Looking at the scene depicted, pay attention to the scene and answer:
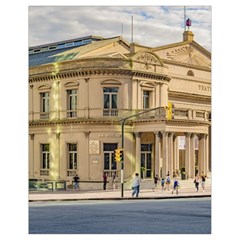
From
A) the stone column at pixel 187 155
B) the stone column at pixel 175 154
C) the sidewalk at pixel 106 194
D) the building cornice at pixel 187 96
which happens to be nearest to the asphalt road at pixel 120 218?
the sidewalk at pixel 106 194

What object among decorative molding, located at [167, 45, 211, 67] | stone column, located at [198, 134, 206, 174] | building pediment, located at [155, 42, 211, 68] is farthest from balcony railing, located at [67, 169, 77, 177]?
decorative molding, located at [167, 45, 211, 67]

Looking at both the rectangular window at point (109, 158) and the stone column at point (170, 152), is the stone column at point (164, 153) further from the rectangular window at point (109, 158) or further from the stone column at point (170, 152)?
the rectangular window at point (109, 158)

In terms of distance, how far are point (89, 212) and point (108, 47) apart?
50.4 feet

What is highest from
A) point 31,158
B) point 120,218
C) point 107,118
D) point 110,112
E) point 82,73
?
point 82,73

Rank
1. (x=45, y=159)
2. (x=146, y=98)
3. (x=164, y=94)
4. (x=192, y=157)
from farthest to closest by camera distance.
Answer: (x=164, y=94), (x=146, y=98), (x=192, y=157), (x=45, y=159)

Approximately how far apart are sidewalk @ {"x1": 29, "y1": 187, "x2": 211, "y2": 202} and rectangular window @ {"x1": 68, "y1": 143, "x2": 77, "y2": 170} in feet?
7.96

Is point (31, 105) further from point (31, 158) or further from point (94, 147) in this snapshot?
point (94, 147)

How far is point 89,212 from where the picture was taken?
26.1 meters

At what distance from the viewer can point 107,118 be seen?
4012 cm

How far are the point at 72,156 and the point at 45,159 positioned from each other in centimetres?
158

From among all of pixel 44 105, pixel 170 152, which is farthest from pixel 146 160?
pixel 44 105

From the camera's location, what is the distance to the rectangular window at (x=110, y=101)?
4034 centimetres
